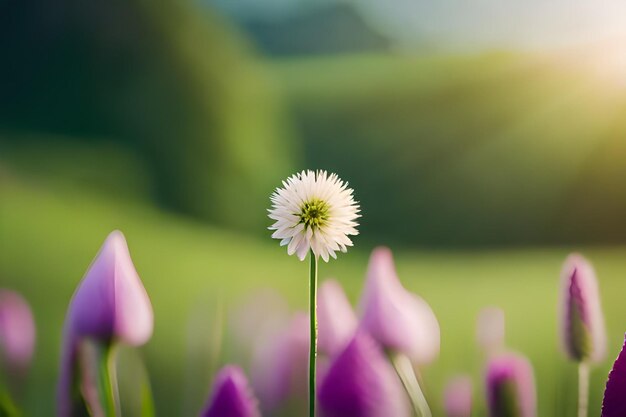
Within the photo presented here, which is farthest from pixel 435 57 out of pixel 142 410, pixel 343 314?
pixel 142 410

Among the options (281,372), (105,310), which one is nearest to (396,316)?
(281,372)

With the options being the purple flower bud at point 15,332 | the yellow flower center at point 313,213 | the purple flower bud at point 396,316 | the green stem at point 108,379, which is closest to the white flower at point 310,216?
the yellow flower center at point 313,213

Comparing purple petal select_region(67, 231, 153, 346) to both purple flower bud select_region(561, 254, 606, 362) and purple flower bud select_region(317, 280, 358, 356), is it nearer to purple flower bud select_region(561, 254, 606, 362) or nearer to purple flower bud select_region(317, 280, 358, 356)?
purple flower bud select_region(317, 280, 358, 356)

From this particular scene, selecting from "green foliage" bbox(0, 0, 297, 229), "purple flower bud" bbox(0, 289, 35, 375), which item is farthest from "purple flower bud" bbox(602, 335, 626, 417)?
"purple flower bud" bbox(0, 289, 35, 375)

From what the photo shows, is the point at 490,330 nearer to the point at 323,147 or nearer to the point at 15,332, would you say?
the point at 323,147

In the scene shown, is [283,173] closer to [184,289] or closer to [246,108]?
[246,108]
